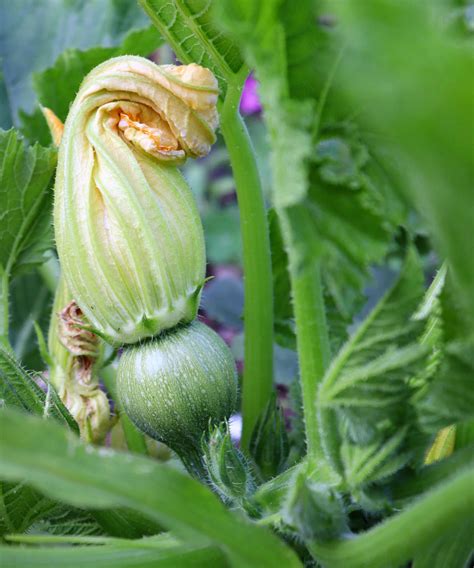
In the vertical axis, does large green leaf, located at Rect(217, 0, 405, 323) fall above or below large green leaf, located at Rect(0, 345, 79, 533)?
above

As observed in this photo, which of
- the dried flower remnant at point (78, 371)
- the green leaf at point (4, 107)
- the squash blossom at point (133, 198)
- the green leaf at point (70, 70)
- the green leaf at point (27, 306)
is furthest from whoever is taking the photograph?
the green leaf at point (27, 306)

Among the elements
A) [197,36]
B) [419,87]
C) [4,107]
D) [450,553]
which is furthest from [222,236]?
[419,87]

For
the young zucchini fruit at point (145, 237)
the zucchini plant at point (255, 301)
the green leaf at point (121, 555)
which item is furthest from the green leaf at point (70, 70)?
the green leaf at point (121, 555)

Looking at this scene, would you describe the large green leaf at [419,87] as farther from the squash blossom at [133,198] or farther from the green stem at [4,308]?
the green stem at [4,308]

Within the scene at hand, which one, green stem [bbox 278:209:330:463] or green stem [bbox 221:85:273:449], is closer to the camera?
green stem [bbox 278:209:330:463]

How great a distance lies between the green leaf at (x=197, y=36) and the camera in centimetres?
101

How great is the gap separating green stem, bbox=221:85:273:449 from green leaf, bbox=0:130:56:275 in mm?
234

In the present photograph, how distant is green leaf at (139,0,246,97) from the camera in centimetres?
101

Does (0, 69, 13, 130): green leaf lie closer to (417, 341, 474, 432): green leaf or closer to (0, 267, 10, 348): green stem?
(0, 267, 10, 348): green stem

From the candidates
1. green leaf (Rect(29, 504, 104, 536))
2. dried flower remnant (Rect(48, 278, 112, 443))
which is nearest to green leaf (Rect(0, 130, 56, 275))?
dried flower remnant (Rect(48, 278, 112, 443))

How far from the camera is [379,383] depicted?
2.38 feet

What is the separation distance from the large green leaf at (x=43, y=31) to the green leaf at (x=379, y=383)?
1.07 meters

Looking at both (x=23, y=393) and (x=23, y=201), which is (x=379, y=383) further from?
(x=23, y=201)

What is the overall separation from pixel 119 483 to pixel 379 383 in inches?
9.0
